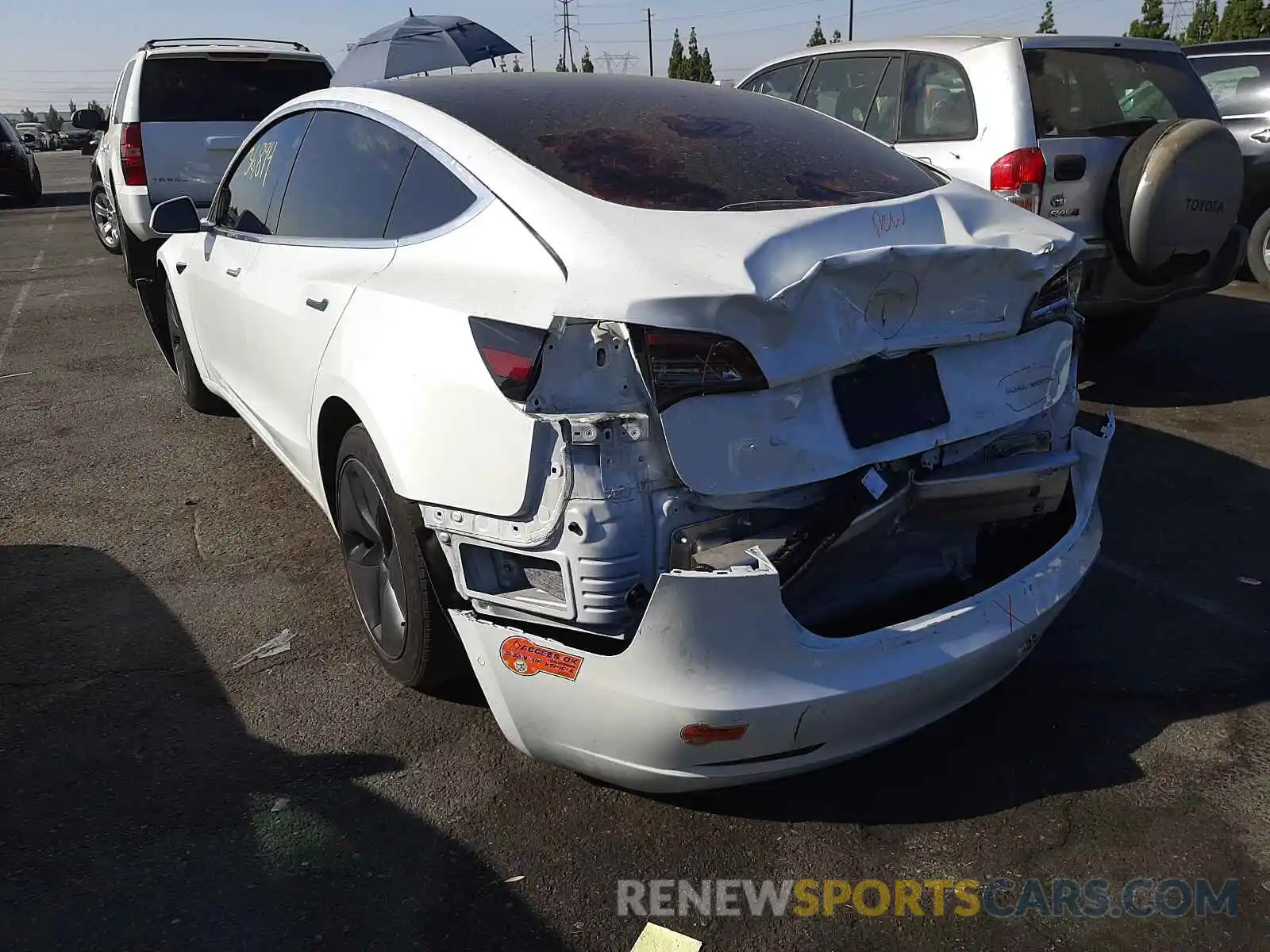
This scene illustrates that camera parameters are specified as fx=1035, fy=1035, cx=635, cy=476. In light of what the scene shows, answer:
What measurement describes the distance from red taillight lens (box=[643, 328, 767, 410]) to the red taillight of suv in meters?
3.92

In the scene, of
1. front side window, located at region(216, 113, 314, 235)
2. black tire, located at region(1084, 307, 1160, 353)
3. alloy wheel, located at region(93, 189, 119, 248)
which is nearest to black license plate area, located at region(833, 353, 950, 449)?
front side window, located at region(216, 113, 314, 235)

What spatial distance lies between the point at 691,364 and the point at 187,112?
8303 mm

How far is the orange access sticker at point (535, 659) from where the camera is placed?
2.29 meters

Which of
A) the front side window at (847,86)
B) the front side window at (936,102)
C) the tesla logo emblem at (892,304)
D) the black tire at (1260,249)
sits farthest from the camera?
the black tire at (1260,249)

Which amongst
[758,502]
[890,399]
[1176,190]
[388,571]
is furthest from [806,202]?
[1176,190]

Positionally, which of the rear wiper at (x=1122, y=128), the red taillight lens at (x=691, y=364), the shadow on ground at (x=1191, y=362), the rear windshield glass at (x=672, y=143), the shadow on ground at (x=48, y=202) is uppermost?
the rear windshield glass at (x=672, y=143)

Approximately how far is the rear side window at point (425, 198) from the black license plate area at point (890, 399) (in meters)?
1.12

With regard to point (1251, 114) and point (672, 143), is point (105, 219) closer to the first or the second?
point (672, 143)

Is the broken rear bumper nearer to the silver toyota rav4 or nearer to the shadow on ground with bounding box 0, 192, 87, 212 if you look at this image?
the silver toyota rav4

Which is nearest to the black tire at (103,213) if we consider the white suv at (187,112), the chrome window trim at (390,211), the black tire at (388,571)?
the white suv at (187,112)

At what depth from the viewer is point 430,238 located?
2826 millimetres

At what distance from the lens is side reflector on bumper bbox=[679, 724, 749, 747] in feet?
7.27

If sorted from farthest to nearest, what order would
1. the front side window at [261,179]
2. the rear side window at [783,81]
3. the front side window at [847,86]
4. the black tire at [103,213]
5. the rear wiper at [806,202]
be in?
the black tire at [103,213], the rear side window at [783,81], the front side window at [847,86], the front side window at [261,179], the rear wiper at [806,202]

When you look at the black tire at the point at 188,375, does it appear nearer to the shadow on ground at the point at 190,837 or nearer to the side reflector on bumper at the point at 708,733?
the shadow on ground at the point at 190,837
